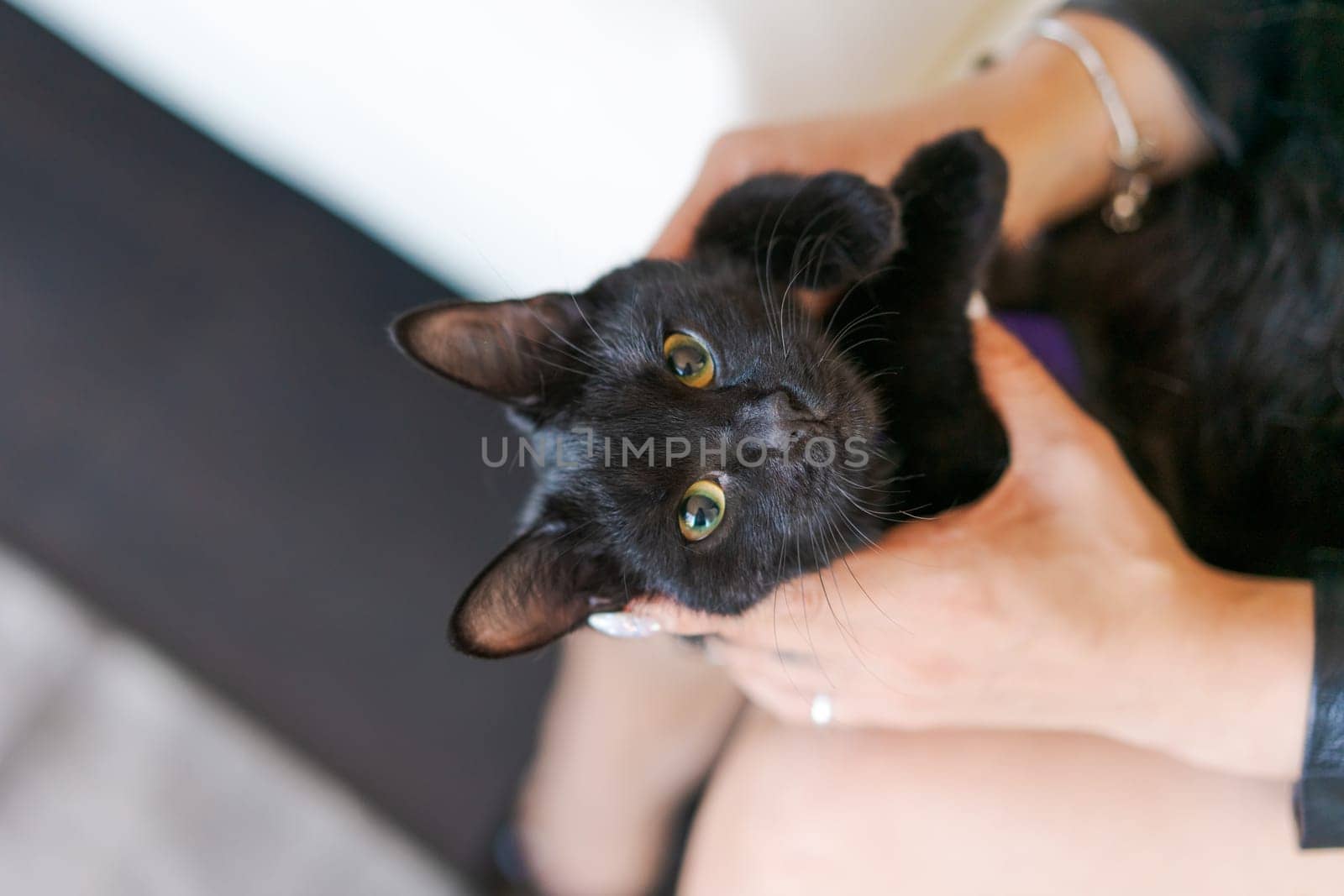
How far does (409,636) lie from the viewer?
155 centimetres

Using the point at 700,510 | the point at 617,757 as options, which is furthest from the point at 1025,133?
the point at 617,757

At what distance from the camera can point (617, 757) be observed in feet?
4.83

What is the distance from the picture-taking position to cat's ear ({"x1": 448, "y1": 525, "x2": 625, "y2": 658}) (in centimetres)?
90

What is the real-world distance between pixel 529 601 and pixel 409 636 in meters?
0.69

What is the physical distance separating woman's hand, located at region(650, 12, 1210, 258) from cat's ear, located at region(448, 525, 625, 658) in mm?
479

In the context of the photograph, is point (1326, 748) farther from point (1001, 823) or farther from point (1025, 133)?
point (1025, 133)

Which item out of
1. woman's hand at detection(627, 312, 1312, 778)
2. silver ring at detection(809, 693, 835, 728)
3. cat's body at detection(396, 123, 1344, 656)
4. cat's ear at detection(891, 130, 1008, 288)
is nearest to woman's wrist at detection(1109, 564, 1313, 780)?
woman's hand at detection(627, 312, 1312, 778)

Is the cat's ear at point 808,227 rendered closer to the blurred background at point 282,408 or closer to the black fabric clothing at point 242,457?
the blurred background at point 282,408

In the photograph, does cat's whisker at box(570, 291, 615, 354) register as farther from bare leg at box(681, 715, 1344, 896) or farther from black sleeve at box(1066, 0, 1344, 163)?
black sleeve at box(1066, 0, 1344, 163)

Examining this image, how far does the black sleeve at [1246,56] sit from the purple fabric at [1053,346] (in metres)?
0.37

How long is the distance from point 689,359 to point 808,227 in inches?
9.5

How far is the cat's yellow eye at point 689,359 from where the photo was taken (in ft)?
3.35

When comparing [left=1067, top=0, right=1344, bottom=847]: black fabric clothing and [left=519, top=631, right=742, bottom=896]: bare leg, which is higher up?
[left=1067, top=0, right=1344, bottom=847]: black fabric clothing

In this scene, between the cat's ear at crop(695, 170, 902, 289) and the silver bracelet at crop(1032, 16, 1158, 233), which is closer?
the cat's ear at crop(695, 170, 902, 289)
